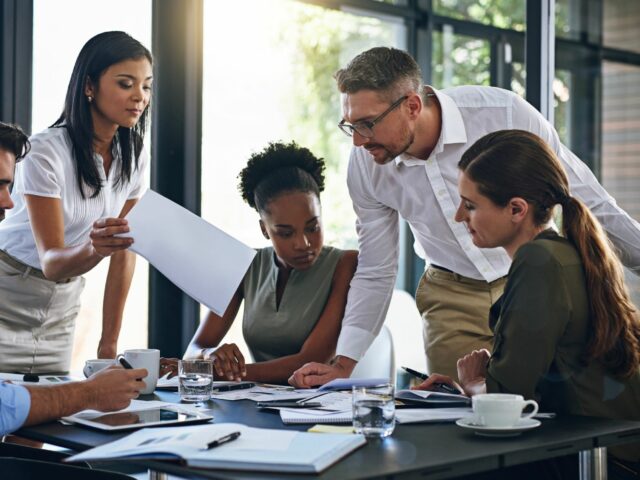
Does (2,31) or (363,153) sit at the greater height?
(2,31)

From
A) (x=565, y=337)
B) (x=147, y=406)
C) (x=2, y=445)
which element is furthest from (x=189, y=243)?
(x=565, y=337)

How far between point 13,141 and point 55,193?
12.1 inches

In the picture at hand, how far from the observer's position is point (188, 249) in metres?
2.32

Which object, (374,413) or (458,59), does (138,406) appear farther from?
(458,59)

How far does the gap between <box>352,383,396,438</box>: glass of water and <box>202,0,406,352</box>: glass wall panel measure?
2.80 metres

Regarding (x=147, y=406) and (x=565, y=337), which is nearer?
(x=565, y=337)

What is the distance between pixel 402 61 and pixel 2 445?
1377 millimetres

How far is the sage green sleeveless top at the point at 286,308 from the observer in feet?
9.00

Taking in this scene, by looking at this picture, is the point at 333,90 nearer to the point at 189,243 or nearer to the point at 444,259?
the point at 444,259

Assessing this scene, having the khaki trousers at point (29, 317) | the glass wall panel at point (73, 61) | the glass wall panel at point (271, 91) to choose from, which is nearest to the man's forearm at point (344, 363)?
the khaki trousers at point (29, 317)

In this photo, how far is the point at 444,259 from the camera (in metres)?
2.65

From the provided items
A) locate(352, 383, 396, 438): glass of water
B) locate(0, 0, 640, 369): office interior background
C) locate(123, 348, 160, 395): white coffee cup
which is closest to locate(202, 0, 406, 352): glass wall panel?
locate(0, 0, 640, 369): office interior background

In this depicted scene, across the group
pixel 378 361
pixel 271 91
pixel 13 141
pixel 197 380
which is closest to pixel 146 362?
pixel 197 380

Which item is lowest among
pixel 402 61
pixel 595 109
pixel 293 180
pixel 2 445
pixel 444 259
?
pixel 2 445
